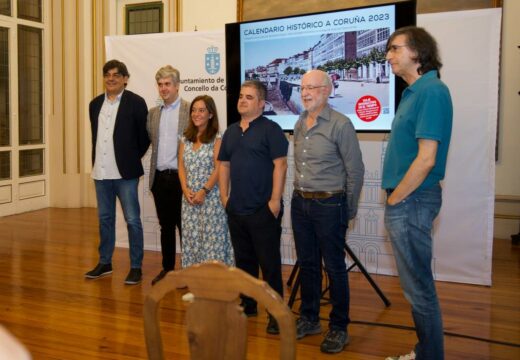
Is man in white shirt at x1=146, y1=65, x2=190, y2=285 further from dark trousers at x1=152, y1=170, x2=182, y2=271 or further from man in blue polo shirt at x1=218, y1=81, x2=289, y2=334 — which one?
man in blue polo shirt at x1=218, y1=81, x2=289, y2=334

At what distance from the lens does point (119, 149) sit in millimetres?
4254

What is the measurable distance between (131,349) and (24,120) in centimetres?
520

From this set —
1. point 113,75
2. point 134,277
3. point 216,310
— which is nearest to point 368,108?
point 113,75

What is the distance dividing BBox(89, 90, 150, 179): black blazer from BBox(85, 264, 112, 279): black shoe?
0.80 m

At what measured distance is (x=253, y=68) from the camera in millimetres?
4266

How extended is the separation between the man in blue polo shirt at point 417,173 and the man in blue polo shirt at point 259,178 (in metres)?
0.84

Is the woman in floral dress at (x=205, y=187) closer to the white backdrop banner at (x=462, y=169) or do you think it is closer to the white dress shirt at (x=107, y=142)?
the white dress shirt at (x=107, y=142)

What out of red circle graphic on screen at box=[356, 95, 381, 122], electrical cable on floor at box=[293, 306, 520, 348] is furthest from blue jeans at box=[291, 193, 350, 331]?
red circle graphic on screen at box=[356, 95, 381, 122]

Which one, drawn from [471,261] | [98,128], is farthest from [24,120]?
[471,261]

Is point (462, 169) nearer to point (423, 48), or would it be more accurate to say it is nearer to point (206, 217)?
point (206, 217)

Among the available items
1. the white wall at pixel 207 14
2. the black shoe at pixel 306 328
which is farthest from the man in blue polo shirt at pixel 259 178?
the white wall at pixel 207 14

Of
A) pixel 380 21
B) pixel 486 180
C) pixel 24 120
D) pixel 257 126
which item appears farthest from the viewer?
pixel 24 120

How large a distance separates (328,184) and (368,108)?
1002mm

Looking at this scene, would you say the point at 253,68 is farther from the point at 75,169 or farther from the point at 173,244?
the point at 75,169
